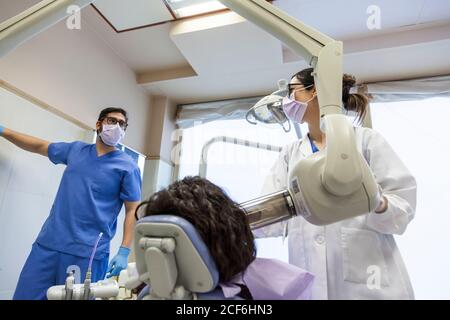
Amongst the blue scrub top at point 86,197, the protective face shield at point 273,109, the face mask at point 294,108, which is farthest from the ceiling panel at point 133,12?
the face mask at point 294,108

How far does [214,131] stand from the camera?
2.90m

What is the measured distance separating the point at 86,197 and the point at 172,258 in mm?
1162

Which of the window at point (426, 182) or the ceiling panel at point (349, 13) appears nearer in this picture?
the ceiling panel at point (349, 13)

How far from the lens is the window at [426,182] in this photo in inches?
78.7

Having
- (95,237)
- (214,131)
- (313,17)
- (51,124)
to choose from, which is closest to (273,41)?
(313,17)

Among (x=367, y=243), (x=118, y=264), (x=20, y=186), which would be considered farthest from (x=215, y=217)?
(x=20, y=186)

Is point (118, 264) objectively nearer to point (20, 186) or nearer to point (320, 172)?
point (20, 186)

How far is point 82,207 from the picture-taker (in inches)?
54.6

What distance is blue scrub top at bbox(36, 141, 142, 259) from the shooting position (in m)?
1.32

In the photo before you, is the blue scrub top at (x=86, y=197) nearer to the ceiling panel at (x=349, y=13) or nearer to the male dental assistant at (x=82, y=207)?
the male dental assistant at (x=82, y=207)

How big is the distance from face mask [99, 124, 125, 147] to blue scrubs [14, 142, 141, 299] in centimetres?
7

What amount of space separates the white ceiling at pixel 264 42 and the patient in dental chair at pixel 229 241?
167cm
